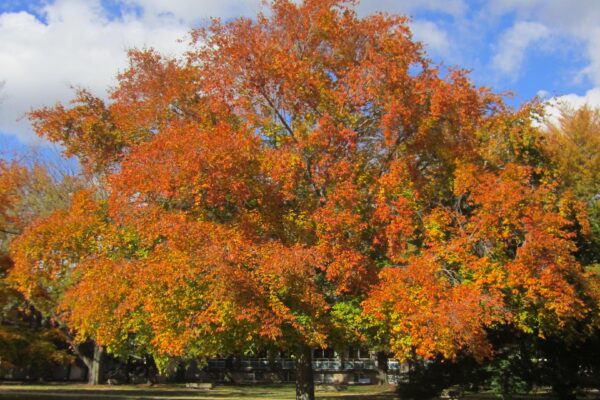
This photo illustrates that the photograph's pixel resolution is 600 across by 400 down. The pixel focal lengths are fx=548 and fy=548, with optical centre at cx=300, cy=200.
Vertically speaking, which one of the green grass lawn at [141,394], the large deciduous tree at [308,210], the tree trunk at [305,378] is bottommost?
the green grass lawn at [141,394]

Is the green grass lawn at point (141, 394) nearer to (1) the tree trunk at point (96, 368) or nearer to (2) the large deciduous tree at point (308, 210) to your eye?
(1) the tree trunk at point (96, 368)

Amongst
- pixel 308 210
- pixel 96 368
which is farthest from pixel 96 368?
pixel 308 210

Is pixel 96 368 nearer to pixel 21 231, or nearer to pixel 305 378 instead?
pixel 21 231

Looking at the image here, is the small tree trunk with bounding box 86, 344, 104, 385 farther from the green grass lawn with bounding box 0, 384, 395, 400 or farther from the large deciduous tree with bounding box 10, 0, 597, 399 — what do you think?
the large deciduous tree with bounding box 10, 0, 597, 399

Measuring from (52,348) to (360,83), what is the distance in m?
18.3

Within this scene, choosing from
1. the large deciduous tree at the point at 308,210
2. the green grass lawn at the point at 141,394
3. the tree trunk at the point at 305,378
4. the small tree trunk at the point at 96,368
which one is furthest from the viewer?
the small tree trunk at the point at 96,368

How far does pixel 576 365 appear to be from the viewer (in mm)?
17766

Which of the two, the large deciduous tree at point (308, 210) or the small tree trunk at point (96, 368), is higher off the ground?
the large deciduous tree at point (308, 210)

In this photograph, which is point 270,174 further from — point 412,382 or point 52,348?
point 52,348

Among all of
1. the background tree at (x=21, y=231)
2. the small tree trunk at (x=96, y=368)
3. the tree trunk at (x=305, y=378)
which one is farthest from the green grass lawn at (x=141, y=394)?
the tree trunk at (x=305, y=378)

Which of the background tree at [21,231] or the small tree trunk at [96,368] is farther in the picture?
the small tree trunk at [96,368]

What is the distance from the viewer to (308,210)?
1566cm

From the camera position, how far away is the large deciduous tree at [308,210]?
514 inches

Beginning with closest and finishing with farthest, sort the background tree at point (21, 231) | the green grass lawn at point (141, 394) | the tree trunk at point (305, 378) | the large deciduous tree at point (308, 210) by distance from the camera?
the large deciduous tree at point (308, 210) → the tree trunk at point (305, 378) → the background tree at point (21, 231) → the green grass lawn at point (141, 394)
